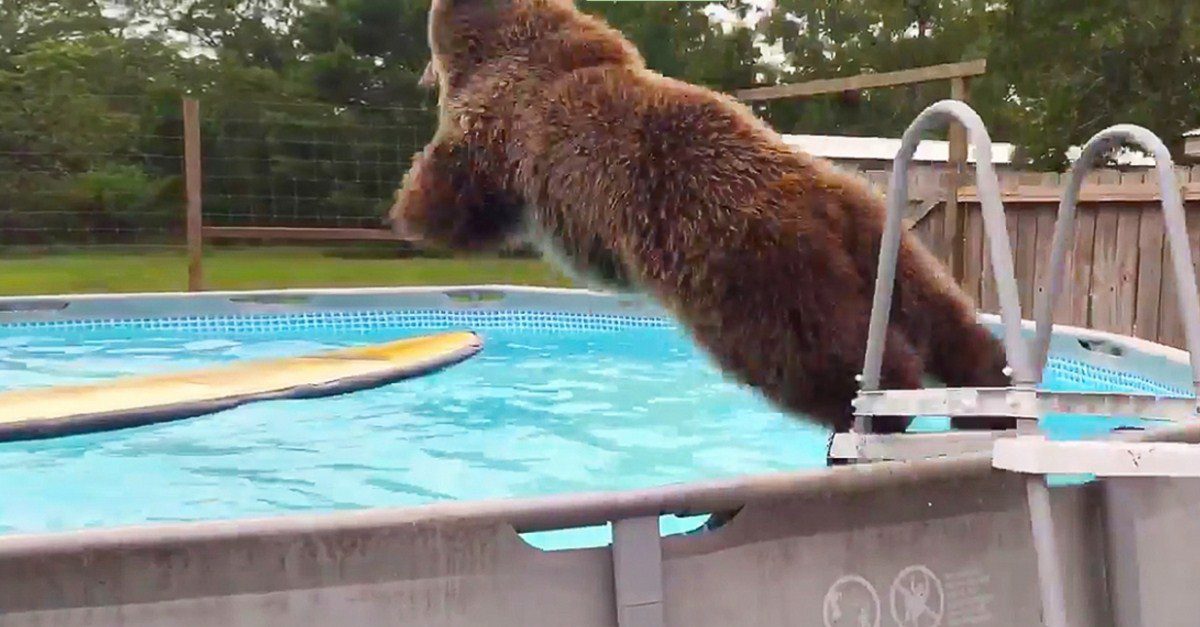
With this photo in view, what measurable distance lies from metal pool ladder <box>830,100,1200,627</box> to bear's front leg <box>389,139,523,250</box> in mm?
868

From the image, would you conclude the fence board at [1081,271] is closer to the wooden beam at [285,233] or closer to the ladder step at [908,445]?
the ladder step at [908,445]

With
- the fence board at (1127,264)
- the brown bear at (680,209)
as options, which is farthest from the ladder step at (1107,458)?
the fence board at (1127,264)

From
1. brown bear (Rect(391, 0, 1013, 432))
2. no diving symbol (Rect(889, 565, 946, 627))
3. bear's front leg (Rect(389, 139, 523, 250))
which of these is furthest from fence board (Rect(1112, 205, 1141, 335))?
no diving symbol (Rect(889, 565, 946, 627))

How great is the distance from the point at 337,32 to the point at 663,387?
460 inches

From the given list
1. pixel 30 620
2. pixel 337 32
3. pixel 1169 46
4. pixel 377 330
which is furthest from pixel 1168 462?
pixel 337 32

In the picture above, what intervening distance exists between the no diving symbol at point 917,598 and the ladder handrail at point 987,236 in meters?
0.30

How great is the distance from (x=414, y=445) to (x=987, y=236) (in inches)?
120

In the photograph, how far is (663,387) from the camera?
18.6ft

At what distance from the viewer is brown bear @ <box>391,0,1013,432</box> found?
217 cm

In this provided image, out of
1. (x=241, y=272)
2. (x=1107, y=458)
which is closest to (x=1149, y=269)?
(x=1107, y=458)

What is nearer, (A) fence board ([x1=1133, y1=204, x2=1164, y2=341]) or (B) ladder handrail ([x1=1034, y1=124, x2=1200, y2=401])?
(B) ladder handrail ([x1=1034, y1=124, x2=1200, y2=401])

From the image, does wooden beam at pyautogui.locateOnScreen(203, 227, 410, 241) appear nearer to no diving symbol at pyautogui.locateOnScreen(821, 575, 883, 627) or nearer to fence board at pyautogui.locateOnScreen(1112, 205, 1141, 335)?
fence board at pyautogui.locateOnScreen(1112, 205, 1141, 335)

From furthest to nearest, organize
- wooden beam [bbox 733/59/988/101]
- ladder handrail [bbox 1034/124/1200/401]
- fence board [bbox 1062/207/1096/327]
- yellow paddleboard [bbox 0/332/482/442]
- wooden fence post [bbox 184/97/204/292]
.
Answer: wooden fence post [bbox 184/97/204/292] → wooden beam [bbox 733/59/988/101] → fence board [bbox 1062/207/1096/327] → yellow paddleboard [bbox 0/332/482/442] → ladder handrail [bbox 1034/124/1200/401]

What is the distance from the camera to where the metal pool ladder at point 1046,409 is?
4.25 feet
